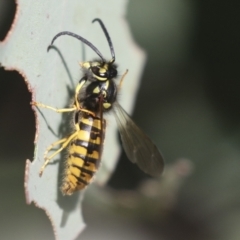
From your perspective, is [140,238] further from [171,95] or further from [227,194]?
[171,95]

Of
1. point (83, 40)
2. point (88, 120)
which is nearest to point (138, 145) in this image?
point (88, 120)

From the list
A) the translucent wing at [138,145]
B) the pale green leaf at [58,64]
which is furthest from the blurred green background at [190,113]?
the translucent wing at [138,145]

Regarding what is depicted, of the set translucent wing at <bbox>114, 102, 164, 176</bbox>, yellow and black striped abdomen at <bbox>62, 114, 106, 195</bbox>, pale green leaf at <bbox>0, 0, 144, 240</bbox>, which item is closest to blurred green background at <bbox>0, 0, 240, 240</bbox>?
pale green leaf at <bbox>0, 0, 144, 240</bbox>

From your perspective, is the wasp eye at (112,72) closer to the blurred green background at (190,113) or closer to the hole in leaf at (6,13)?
the hole in leaf at (6,13)

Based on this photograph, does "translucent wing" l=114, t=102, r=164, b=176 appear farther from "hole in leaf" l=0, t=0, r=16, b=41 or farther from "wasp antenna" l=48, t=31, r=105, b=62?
"hole in leaf" l=0, t=0, r=16, b=41

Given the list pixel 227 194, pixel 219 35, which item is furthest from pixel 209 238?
pixel 219 35

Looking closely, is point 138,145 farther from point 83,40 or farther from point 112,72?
point 83,40
